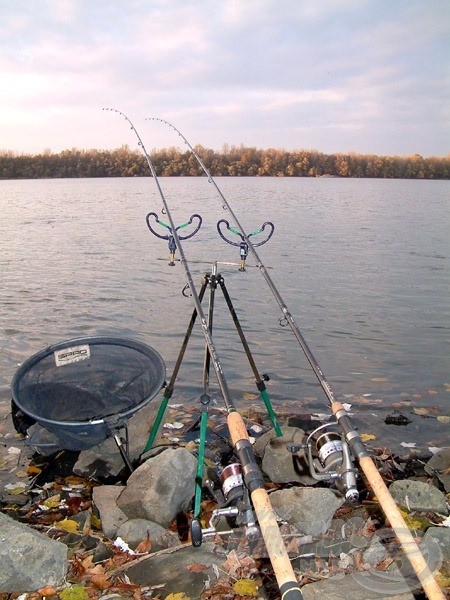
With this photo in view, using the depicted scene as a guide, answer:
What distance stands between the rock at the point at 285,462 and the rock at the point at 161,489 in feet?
2.99

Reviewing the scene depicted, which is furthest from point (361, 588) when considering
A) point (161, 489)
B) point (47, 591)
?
point (47, 591)

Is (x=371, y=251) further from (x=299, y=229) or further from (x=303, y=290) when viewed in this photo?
(x=303, y=290)

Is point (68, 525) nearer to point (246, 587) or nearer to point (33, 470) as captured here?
point (33, 470)

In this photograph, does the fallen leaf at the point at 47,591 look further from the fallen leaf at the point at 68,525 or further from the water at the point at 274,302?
the water at the point at 274,302

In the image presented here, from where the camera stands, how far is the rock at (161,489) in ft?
15.2

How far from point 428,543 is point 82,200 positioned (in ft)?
139

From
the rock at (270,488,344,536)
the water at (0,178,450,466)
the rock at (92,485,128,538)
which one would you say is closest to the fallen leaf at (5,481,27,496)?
the rock at (92,485,128,538)

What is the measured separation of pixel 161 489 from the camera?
4.69 m

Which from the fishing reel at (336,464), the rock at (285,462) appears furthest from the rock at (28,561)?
the rock at (285,462)

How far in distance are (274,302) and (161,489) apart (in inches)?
374

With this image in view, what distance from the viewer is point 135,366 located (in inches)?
238

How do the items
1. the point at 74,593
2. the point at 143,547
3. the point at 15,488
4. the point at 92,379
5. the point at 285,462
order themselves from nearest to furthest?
1. the point at 74,593
2. the point at 143,547
3. the point at 285,462
4. the point at 15,488
5. the point at 92,379

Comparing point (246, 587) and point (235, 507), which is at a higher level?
point (235, 507)

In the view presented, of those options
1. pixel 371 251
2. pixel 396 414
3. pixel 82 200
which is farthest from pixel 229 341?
pixel 82 200
